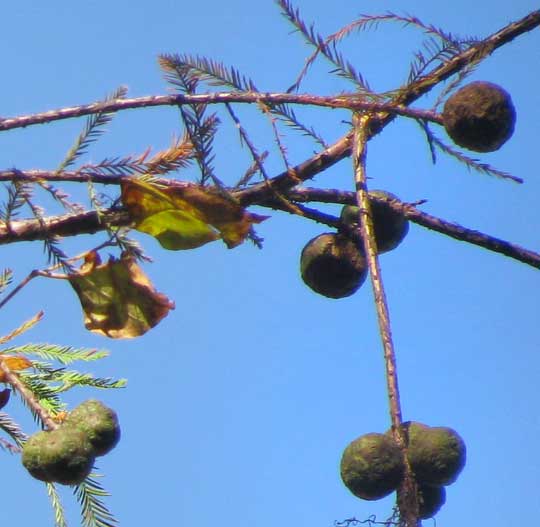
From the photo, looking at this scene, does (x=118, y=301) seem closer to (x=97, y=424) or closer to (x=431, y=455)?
(x=97, y=424)

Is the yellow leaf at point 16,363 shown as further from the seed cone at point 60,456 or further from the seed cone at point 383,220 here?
the seed cone at point 383,220

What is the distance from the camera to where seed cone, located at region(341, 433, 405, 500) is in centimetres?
167

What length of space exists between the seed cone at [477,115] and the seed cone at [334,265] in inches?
17.3

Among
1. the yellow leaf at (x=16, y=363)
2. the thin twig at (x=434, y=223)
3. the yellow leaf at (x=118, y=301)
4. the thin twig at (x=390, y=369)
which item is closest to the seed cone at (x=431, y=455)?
the thin twig at (x=390, y=369)

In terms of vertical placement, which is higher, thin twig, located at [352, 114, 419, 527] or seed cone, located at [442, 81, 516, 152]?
seed cone, located at [442, 81, 516, 152]

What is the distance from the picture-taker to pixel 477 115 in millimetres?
1913

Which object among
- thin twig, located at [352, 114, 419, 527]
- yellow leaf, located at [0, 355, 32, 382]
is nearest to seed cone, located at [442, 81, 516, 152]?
thin twig, located at [352, 114, 419, 527]

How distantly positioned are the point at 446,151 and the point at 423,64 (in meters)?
0.16

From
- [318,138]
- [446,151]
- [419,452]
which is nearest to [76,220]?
[318,138]

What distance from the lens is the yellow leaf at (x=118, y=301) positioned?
2.15 meters

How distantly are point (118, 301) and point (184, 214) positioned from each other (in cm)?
20

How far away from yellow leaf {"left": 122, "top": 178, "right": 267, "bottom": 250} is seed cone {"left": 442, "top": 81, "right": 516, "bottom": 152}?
0.43m

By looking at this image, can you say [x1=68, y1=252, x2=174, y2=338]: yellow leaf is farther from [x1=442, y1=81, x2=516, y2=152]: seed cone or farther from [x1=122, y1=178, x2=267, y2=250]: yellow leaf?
[x1=442, y1=81, x2=516, y2=152]: seed cone

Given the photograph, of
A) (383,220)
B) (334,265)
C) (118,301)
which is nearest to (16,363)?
(118,301)
